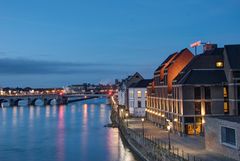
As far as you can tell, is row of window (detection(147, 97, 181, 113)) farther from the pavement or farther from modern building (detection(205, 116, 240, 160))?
modern building (detection(205, 116, 240, 160))

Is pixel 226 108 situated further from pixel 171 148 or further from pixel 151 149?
pixel 171 148

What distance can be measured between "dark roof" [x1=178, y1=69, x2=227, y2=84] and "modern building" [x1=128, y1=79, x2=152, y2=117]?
42.6 meters

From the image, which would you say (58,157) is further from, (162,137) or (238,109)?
(238,109)

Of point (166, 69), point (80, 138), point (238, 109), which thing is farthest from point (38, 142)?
point (238, 109)

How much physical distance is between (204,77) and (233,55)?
497 centimetres

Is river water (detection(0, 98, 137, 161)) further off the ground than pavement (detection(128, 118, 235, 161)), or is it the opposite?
pavement (detection(128, 118, 235, 161))

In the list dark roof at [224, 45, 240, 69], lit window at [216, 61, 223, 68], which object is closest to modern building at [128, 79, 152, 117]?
lit window at [216, 61, 223, 68]

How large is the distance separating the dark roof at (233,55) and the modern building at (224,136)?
44.2 feet

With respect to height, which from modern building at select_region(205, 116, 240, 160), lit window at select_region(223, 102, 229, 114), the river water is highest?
lit window at select_region(223, 102, 229, 114)

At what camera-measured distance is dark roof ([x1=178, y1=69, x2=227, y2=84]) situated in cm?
5522

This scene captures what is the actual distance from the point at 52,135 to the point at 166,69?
29.4 meters

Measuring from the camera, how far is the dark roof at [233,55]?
53.0 meters

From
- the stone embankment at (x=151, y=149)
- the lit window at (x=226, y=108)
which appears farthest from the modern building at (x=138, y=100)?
the lit window at (x=226, y=108)

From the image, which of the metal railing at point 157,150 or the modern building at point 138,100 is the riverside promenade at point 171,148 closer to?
the metal railing at point 157,150
